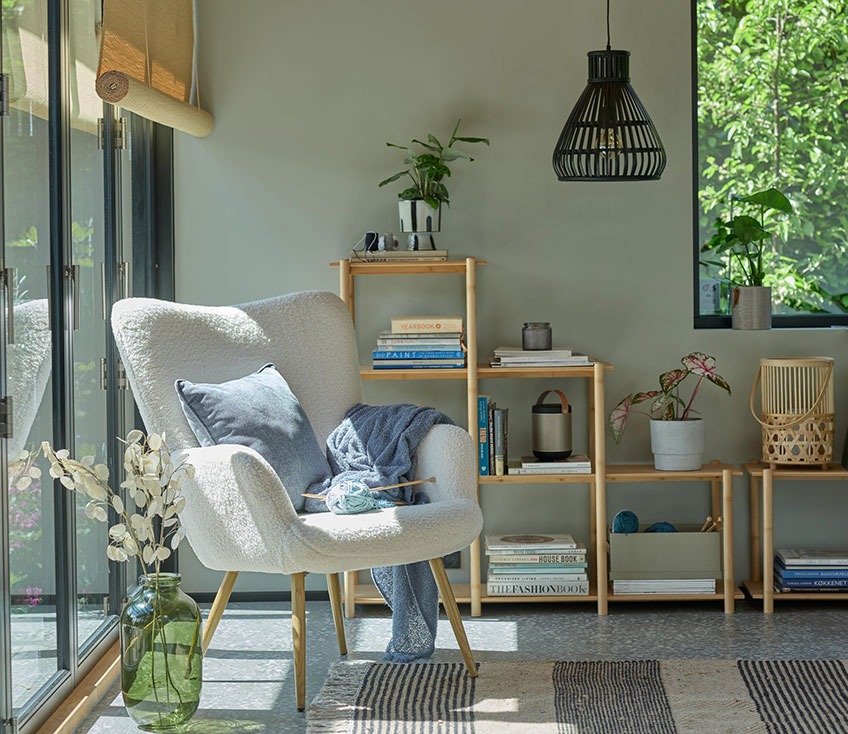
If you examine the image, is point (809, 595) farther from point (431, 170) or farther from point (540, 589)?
point (431, 170)

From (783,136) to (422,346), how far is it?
1.48 metres

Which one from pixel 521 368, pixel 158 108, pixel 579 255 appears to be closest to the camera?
pixel 158 108

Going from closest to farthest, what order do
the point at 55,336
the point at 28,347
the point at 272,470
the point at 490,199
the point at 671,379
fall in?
the point at 28,347
the point at 272,470
the point at 55,336
the point at 671,379
the point at 490,199

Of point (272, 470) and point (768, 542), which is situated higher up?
point (272, 470)

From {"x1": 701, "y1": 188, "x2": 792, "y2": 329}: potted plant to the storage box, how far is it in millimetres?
724

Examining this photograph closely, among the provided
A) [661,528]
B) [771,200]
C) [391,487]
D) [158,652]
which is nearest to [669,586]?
[661,528]

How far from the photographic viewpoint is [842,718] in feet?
8.89

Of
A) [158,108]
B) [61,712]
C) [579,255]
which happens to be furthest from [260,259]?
[61,712]

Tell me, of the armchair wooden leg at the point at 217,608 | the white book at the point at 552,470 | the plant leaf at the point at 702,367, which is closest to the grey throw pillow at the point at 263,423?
the armchair wooden leg at the point at 217,608

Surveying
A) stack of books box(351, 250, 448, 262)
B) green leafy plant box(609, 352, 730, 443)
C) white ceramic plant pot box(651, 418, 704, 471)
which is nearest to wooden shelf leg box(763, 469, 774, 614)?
white ceramic plant pot box(651, 418, 704, 471)

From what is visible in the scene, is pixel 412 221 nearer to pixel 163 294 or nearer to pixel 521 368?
pixel 521 368

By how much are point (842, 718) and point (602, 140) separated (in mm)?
1742

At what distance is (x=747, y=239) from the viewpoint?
3.85 m

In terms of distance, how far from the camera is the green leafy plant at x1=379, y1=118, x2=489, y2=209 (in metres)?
3.78
